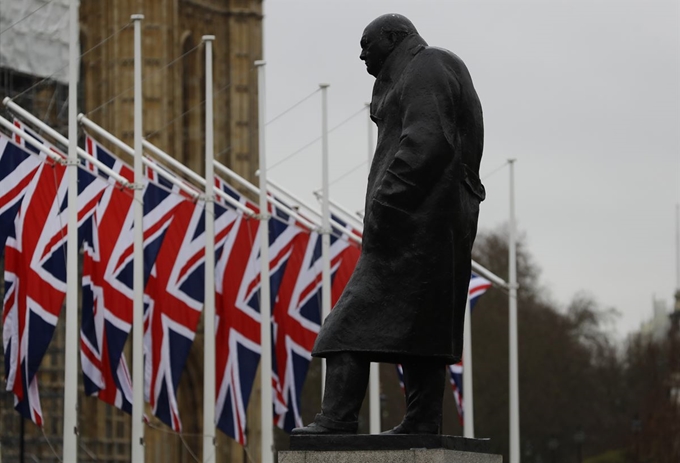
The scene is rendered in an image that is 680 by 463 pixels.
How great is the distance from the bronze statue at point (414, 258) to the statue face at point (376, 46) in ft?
0.88

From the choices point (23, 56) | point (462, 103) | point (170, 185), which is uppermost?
point (23, 56)

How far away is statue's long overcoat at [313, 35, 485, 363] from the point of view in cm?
1115

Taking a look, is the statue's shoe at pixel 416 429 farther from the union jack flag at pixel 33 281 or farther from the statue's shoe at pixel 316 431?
the union jack flag at pixel 33 281

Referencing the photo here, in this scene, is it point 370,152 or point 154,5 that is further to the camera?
point 154,5

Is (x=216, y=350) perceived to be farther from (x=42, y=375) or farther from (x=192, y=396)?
(x=192, y=396)

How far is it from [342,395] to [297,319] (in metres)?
21.6

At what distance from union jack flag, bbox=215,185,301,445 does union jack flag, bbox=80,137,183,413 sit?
10.1 ft

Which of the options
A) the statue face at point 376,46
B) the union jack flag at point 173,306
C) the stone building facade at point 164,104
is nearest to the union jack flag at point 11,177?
the union jack flag at point 173,306

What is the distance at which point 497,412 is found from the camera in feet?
216

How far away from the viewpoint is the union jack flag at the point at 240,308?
1233 inches

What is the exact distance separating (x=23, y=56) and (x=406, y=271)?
1386 inches

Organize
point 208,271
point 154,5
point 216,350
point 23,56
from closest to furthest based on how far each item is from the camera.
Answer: point 208,271 → point 216,350 → point 23,56 → point 154,5

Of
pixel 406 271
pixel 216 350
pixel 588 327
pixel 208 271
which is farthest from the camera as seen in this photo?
pixel 588 327

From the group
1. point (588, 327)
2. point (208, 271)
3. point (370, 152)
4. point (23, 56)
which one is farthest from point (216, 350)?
point (588, 327)
